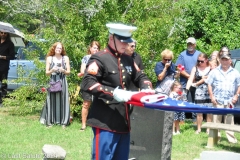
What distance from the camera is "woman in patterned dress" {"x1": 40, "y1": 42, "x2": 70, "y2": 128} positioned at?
11.9 meters

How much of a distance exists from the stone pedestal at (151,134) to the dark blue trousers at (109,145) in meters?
2.20

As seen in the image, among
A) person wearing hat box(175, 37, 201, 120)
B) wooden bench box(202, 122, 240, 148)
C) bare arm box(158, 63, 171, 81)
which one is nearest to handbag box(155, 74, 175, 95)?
bare arm box(158, 63, 171, 81)

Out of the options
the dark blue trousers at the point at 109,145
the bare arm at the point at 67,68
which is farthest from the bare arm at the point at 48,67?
the dark blue trousers at the point at 109,145

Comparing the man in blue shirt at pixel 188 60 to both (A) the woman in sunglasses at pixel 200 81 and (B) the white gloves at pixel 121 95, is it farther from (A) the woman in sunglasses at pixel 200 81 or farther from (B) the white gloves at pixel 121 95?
(B) the white gloves at pixel 121 95

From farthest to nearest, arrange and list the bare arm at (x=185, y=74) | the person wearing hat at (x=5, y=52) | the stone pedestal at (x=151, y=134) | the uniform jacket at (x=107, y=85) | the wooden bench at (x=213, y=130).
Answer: the person wearing hat at (x=5, y=52)
the bare arm at (x=185, y=74)
the wooden bench at (x=213, y=130)
the stone pedestal at (x=151, y=134)
the uniform jacket at (x=107, y=85)

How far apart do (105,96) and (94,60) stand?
16.2 inches

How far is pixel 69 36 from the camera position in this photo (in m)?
12.6

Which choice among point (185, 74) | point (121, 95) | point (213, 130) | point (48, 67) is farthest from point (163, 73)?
point (121, 95)

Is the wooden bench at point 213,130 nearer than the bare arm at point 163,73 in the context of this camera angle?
Yes

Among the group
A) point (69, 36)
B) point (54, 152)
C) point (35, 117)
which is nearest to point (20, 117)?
point (35, 117)

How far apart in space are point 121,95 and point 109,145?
56 cm

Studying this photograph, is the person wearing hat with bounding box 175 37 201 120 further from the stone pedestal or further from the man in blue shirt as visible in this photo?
the stone pedestal

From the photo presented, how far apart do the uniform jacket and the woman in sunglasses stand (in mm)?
6018

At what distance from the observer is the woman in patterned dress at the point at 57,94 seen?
11.9 m
